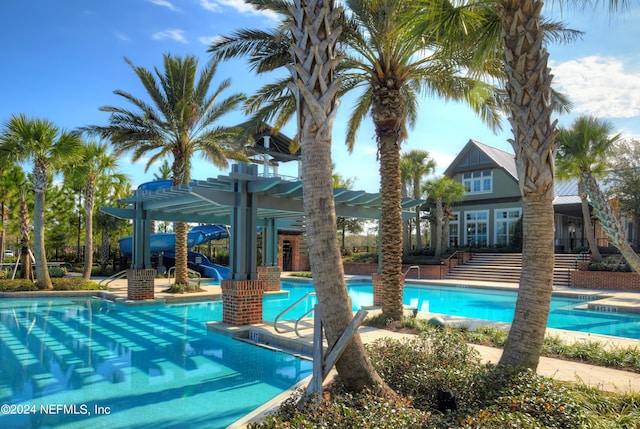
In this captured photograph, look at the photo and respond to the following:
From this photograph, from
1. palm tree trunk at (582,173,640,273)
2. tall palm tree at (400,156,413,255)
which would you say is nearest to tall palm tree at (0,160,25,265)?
tall palm tree at (400,156,413,255)

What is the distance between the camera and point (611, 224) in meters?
15.6

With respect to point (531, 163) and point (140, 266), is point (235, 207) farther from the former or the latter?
point (531, 163)

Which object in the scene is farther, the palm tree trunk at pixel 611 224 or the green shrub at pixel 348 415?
the palm tree trunk at pixel 611 224

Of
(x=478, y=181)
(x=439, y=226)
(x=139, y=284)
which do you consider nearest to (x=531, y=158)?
(x=139, y=284)

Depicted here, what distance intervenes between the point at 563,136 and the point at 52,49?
17.6m

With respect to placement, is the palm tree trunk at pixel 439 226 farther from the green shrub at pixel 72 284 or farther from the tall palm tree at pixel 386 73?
the green shrub at pixel 72 284

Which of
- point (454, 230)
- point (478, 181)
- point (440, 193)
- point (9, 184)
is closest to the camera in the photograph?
point (9, 184)

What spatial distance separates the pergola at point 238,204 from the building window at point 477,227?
1655 centimetres

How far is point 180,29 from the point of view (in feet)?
33.6

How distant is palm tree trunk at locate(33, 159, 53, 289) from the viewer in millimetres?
17766

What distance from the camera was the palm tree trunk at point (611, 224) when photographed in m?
14.9

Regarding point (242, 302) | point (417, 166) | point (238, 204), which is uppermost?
point (417, 166)

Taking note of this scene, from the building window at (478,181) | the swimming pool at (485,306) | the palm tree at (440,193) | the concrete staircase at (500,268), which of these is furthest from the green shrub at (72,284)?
the building window at (478,181)

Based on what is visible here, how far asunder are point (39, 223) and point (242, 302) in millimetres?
11968
